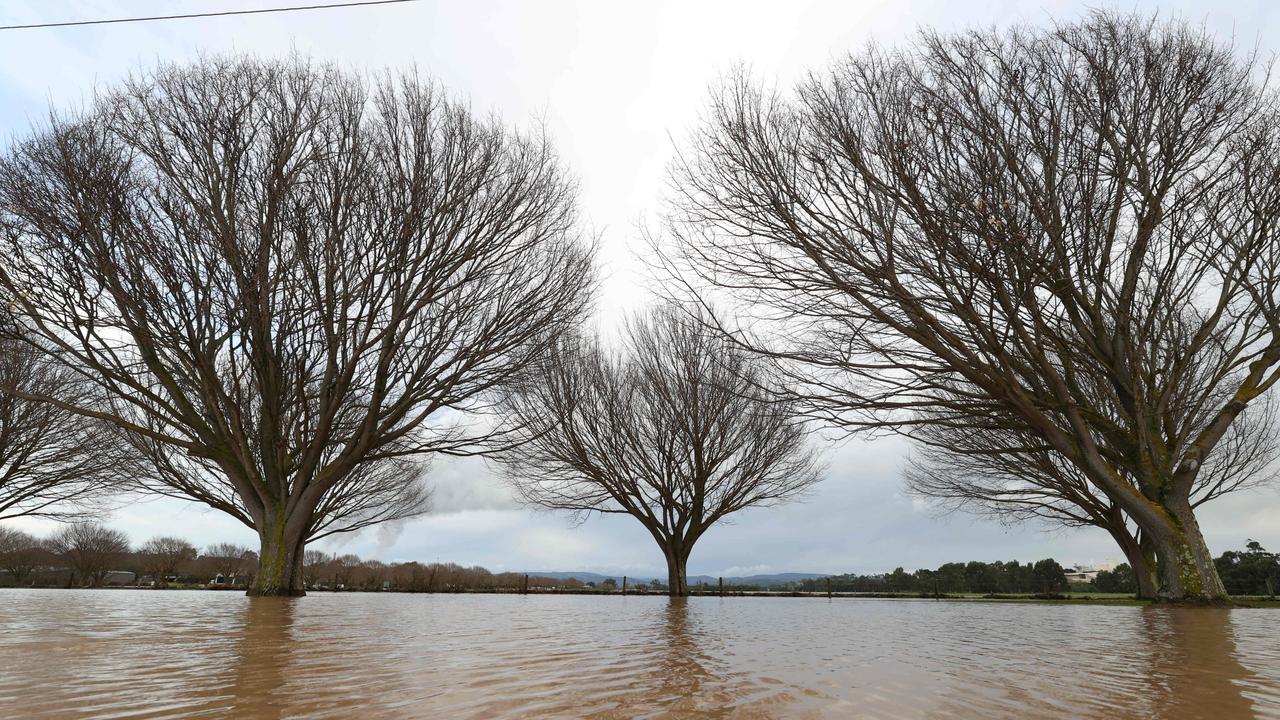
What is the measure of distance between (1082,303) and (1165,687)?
364 inches

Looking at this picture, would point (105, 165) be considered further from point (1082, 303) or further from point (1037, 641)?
point (1082, 303)

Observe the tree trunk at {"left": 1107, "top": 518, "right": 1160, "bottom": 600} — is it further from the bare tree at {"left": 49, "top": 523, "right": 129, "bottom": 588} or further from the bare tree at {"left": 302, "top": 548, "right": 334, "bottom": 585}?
the bare tree at {"left": 49, "top": 523, "right": 129, "bottom": 588}

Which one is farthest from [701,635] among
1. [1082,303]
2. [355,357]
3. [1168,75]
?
[1168,75]

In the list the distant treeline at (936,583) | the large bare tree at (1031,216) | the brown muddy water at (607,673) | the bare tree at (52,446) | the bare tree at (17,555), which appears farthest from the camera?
the bare tree at (17,555)

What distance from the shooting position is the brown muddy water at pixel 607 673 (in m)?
2.57

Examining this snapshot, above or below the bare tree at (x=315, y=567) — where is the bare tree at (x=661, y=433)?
above

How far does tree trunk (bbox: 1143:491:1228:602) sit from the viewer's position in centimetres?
1009

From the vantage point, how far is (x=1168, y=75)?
10195 millimetres

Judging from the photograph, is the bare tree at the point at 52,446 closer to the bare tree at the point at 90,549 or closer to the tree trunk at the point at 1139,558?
the bare tree at the point at 90,549

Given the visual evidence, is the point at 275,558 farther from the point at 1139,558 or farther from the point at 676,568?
the point at 1139,558

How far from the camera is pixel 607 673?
11.6 feet

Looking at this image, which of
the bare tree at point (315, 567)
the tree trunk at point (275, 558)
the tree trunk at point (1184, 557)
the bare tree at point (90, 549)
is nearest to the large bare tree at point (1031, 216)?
the tree trunk at point (1184, 557)

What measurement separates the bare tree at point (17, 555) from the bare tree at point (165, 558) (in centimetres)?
403

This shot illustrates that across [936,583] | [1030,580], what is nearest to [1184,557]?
[936,583]
